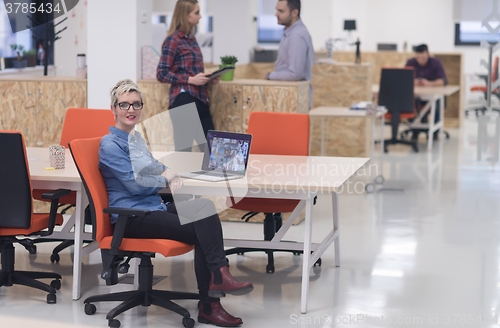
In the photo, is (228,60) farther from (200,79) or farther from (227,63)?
(200,79)

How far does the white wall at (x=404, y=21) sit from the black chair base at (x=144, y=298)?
1283cm

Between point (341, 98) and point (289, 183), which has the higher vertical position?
point (341, 98)

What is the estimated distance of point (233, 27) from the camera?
7.57m

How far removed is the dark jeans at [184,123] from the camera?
197 inches

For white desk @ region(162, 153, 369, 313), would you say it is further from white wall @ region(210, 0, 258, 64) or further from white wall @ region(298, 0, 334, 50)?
white wall @ region(298, 0, 334, 50)

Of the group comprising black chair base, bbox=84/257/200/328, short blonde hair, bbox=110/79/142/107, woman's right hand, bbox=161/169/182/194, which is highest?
short blonde hair, bbox=110/79/142/107

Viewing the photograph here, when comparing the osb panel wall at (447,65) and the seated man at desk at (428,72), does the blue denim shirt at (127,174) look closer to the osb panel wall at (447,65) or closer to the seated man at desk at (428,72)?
the seated man at desk at (428,72)

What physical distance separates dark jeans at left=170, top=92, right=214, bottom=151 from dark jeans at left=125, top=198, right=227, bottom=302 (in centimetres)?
188

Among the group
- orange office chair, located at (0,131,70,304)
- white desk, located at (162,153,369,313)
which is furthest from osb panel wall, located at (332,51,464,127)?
orange office chair, located at (0,131,70,304)

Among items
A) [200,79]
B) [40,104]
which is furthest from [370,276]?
[40,104]

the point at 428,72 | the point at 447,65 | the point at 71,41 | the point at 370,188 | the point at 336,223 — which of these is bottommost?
the point at 370,188

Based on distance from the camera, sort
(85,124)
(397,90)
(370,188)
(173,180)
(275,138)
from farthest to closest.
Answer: (397,90)
(370,188)
(85,124)
(275,138)
(173,180)

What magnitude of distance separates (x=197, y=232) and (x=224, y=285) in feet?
0.93

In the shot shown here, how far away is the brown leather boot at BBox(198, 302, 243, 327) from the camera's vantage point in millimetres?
3188
